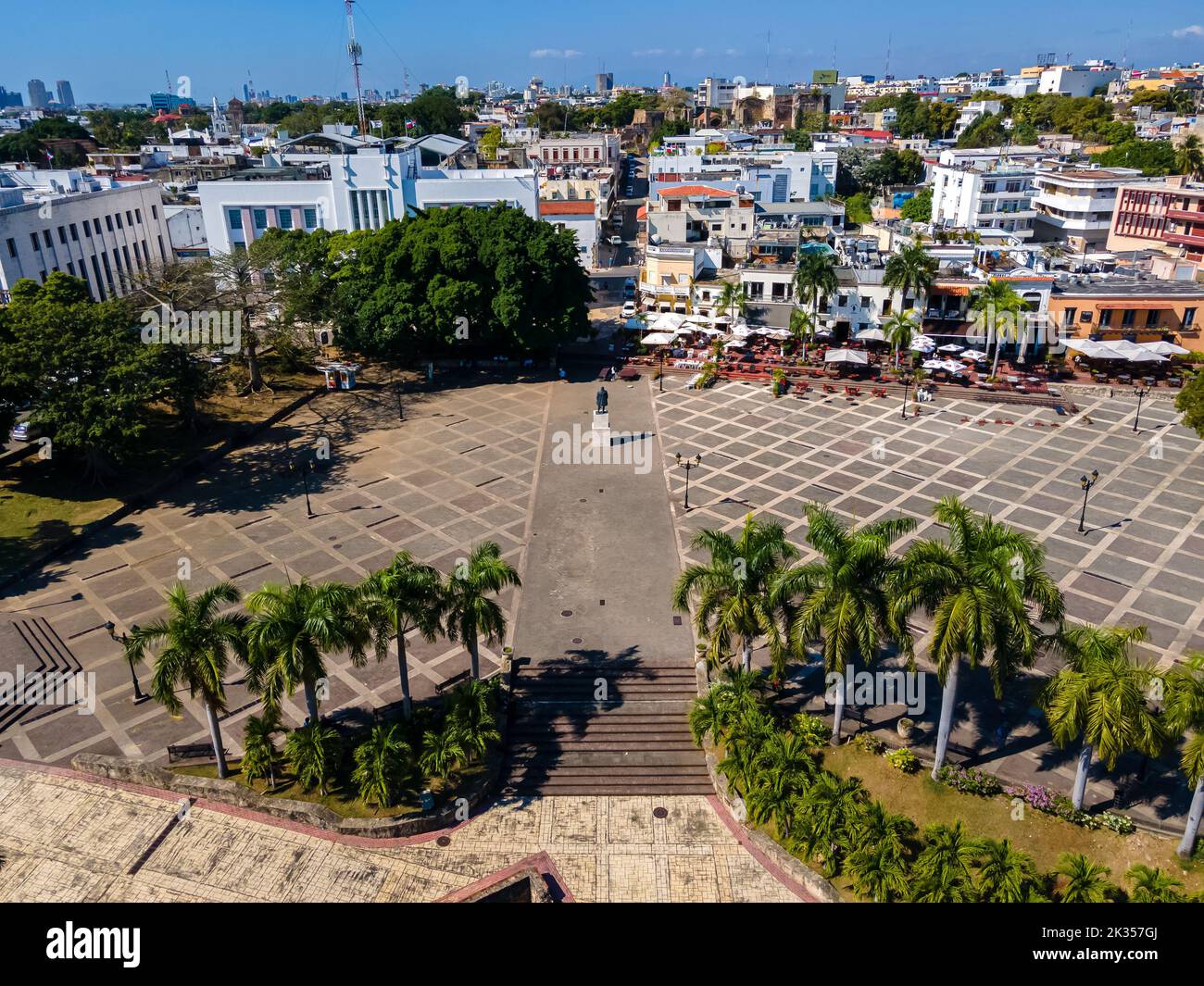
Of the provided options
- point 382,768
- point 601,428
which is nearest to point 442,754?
point 382,768

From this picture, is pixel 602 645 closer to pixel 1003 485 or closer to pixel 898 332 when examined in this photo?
pixel 1003 485

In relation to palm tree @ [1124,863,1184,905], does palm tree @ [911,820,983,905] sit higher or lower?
lower

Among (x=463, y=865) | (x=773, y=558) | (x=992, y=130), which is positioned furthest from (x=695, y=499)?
(x=992, y=130)

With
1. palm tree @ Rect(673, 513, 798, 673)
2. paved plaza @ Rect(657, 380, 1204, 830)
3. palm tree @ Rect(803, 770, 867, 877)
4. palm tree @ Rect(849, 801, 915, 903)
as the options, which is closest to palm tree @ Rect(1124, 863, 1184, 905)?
paved plaza @ Rect(657, 380, 1204, 830)

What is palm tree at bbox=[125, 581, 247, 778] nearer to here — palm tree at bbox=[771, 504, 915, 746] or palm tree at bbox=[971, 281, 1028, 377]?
palm tree at bbox=[771, 504, 915, 746]

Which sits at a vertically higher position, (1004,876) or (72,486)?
(72,486)

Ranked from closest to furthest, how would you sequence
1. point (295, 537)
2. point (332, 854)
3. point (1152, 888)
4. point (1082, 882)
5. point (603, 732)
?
point (1152, 888) < point (1082, 882) < point (332, 854) < point (603, 732) < point (295, 537)

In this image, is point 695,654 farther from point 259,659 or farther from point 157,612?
point 157,612
